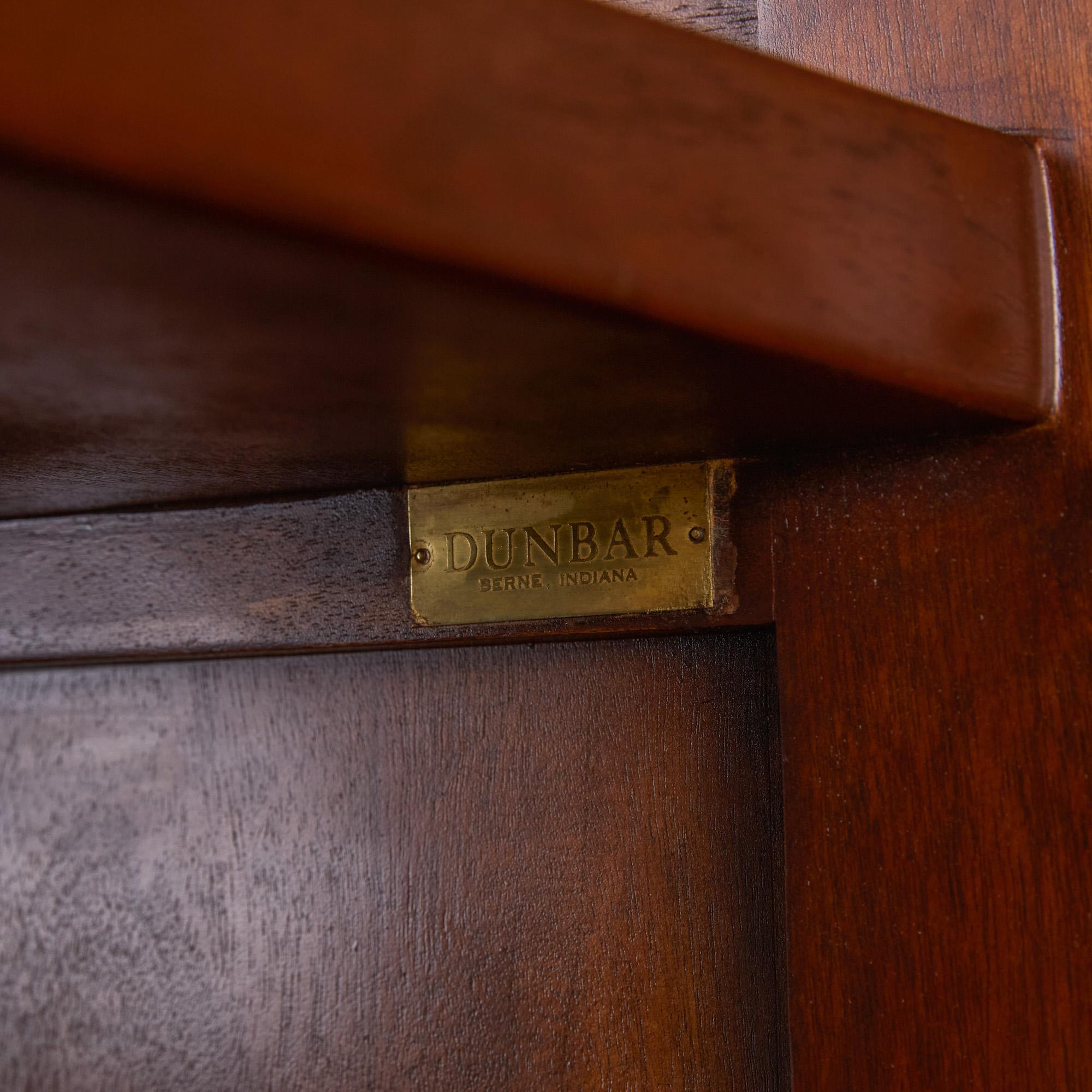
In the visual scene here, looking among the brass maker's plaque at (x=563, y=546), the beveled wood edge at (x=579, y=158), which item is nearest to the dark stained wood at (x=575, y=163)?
→ the beveled wood edge at (x=579, y=158)

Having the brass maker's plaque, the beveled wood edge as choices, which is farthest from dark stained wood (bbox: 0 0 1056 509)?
the brass maker's plaque

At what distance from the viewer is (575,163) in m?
0.36

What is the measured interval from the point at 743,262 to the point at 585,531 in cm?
25

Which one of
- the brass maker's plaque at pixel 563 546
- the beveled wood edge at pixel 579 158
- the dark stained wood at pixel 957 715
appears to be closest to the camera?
the beveled wood edge at pixel 579 158

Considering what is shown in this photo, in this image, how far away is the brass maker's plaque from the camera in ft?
1.94

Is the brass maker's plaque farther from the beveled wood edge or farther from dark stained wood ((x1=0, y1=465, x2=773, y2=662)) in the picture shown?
the beveled wood edge

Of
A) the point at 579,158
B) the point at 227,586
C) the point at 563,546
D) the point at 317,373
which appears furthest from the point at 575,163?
the point at 227,586

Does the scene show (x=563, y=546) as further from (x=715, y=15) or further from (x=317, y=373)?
(x=715, y=15)

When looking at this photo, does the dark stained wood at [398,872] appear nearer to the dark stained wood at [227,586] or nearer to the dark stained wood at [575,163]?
the dark stained wood at [227,586]

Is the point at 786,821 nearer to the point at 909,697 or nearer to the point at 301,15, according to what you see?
the point at 909,697

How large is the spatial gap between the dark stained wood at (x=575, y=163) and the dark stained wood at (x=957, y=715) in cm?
5

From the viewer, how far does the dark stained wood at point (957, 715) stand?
1.58 ft

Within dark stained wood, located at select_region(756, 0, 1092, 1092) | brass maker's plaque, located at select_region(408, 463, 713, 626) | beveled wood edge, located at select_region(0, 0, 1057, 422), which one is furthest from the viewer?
brass maker's plaque, located at select_region(408, 463, 713, 626)

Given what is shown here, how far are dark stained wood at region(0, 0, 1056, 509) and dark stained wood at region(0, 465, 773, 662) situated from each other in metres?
0.17
